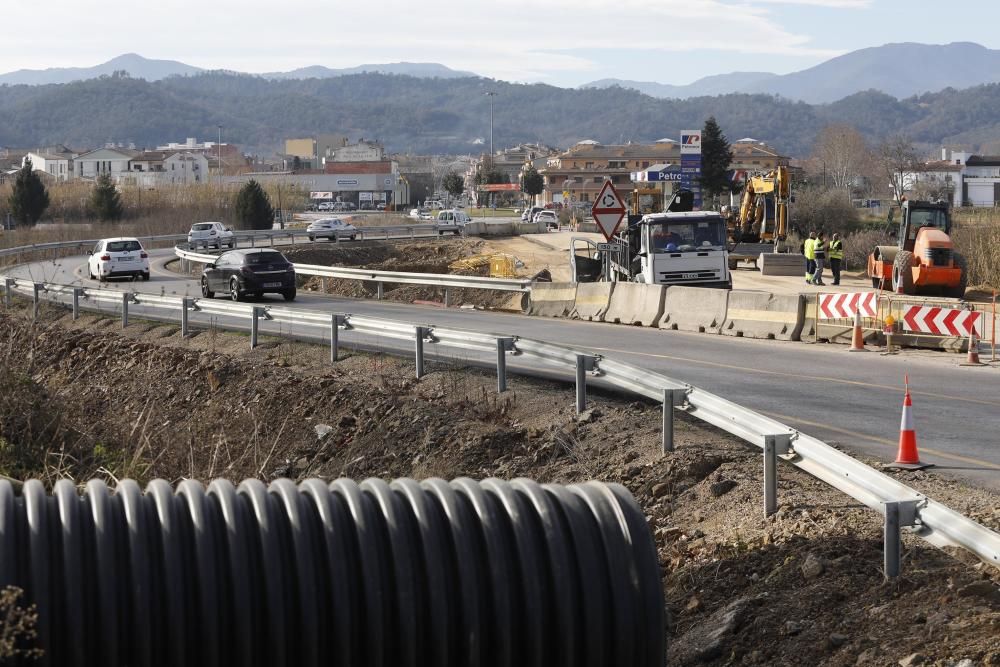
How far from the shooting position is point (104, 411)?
17234 millimetres

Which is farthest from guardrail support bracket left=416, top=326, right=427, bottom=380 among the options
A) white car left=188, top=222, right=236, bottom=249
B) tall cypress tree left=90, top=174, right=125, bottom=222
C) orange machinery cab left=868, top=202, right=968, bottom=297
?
tall cypress tree left=90, top=174, right=125, bottom=222

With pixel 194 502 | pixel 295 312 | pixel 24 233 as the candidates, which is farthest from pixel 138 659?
pixel 24 233

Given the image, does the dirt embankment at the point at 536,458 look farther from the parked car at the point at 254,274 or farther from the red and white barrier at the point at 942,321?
the red and white barrier at the point at 942,321

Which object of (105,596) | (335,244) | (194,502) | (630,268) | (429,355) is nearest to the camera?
(105,596)

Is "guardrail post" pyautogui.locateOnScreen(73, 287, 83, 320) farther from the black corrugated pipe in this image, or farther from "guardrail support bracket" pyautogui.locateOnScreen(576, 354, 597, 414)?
the black corrugated pipe

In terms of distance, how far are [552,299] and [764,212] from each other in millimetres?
23657

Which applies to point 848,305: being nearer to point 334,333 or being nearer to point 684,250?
point 684,250

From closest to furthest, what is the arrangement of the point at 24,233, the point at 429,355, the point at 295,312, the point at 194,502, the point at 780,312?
the point at 194,502 → the point at 429,355 → the point at 295,312 → the point at 780,312 → the point at 24,233

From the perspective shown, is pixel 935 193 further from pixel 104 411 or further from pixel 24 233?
pixel 104 411

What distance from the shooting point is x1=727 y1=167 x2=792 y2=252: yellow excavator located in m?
47.5

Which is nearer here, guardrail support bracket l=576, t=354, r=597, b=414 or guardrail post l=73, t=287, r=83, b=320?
guardrail support bracket l=576, t=354, r=597, b=414

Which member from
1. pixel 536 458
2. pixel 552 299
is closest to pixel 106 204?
pixel 552 299

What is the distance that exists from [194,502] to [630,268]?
23791 millimetres

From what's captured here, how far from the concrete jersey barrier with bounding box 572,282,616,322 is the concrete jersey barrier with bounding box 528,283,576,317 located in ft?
0.75
